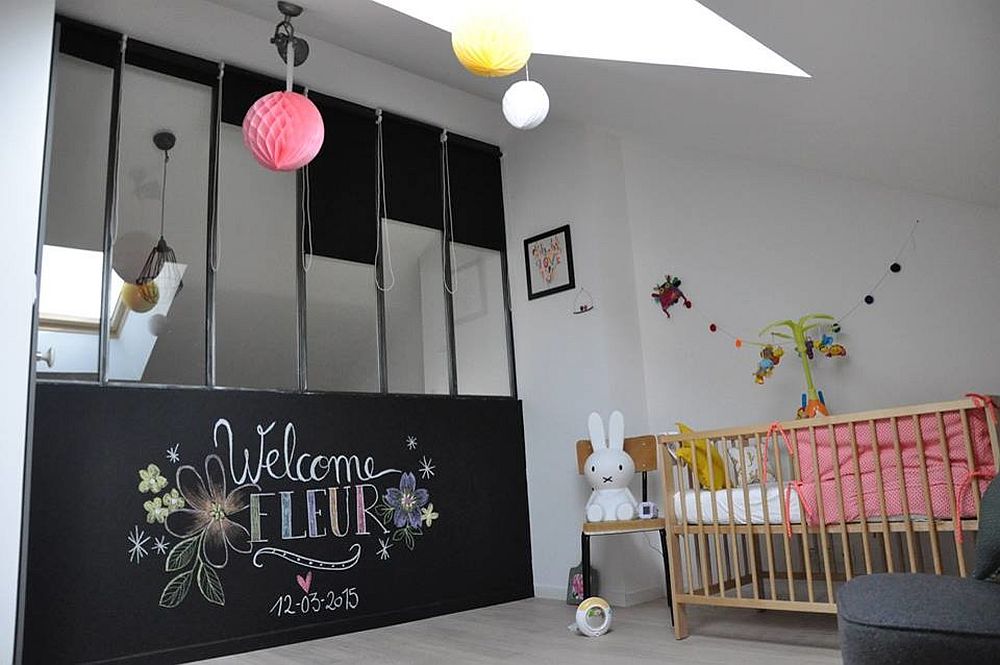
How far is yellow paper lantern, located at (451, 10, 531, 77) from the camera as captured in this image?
7.25 ft

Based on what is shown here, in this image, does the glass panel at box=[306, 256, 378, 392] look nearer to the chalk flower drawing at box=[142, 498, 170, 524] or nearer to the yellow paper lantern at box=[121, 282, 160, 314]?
the yellow paper lantern at box=[121, 282, 160, 314]

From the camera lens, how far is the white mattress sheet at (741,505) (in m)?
2.70

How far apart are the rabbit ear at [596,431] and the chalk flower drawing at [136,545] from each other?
203 centimetres

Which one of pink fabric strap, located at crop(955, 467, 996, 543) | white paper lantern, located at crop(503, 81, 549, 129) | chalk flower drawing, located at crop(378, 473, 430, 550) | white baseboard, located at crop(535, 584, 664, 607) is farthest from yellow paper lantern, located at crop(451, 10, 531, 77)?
white baseboard, located at crop(535, 584, 664, 607)

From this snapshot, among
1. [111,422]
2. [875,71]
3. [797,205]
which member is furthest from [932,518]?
[111,422]

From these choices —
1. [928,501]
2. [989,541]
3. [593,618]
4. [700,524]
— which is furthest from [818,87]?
[593,618]

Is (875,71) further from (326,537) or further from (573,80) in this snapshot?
(326,537)

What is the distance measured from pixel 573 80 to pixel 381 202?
4.10 ft

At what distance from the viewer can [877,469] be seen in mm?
2445

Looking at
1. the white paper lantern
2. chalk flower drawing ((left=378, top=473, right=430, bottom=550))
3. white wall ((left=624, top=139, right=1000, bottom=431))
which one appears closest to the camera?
the white paper lantern

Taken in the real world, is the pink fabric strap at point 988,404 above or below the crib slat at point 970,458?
above

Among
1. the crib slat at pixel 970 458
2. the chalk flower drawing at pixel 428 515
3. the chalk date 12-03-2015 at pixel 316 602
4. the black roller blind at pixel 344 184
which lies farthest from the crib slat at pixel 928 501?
the black roller blind at pixel 344 184

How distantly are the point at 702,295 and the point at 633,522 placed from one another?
1301 millimetres

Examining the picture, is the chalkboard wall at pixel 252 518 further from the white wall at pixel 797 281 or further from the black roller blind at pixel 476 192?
the white wall at pixel 797 281
